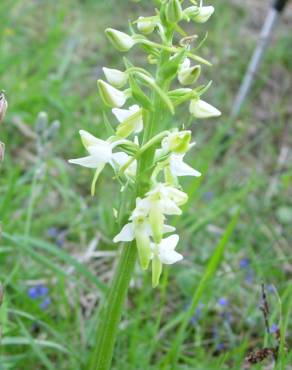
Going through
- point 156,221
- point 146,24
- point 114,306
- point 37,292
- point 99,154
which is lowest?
point 37,292

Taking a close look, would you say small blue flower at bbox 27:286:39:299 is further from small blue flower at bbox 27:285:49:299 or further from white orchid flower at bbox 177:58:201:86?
white orchid flower at bbox 177:58:201:86

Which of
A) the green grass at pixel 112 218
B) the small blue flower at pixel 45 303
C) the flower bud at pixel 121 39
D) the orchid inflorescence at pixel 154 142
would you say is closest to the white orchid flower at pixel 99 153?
the orchid inflorescence at pixel 154 142

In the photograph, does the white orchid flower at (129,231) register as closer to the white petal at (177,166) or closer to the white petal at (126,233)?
the white petal at (126,233)

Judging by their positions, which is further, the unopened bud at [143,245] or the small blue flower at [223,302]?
the small blue flower at [223,302]

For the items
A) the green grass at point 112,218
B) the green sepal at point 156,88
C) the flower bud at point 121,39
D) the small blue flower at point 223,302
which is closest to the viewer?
the green sepal at point 156,88

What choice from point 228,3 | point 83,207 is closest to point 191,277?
point 83,207

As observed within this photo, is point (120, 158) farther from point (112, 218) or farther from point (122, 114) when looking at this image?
point (112, 218)

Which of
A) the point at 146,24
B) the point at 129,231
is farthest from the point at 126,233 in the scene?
the point at 146,24

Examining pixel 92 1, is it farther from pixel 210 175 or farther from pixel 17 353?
pixel 17 353
